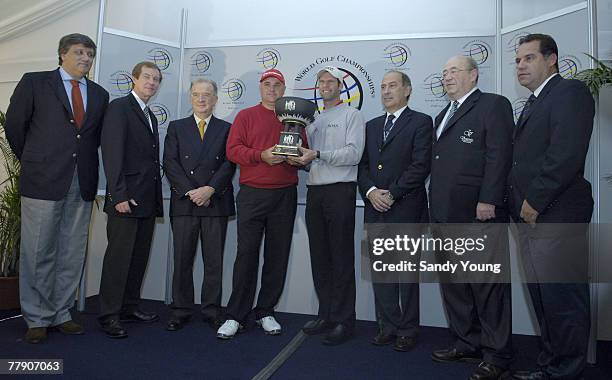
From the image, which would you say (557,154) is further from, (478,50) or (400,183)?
(478,50)

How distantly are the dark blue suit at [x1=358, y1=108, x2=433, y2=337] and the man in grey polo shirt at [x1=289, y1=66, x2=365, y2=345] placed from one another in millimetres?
150

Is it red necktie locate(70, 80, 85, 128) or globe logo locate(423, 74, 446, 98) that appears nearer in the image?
red necktie locate(70, 80, 85, 128)

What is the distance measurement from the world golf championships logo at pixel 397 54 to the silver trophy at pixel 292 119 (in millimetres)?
1106

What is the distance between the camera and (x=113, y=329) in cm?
276

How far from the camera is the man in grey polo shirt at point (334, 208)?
2768mm

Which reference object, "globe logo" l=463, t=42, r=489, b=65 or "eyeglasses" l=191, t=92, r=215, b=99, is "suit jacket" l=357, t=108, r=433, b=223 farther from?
"eyeglasses" l=191, t=92, r=215, b=99

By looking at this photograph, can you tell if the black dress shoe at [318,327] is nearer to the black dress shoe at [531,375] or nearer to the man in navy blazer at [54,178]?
A: the black dress shoe at [531,375]

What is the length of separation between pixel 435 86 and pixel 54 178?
2.64m

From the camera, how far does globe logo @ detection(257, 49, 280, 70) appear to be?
370 cm

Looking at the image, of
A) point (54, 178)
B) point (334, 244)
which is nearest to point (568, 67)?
point (334, 244)

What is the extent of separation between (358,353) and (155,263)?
6.89 feet

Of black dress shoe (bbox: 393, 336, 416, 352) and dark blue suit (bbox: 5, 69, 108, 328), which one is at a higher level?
dark blue suit (bbox: 5, 69, 108, 328)

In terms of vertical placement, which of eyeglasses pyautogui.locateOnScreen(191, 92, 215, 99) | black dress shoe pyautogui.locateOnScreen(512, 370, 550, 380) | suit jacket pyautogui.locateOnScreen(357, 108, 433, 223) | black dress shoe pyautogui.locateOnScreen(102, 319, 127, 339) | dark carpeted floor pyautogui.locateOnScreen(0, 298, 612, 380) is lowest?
dark carpeted floor pyautogui.locateOnScreen(0, 298, 612, 380)

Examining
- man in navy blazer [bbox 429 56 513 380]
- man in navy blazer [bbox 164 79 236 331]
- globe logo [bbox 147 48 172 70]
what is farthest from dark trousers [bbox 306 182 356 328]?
globe logo [bbox 147 48 172 70]
